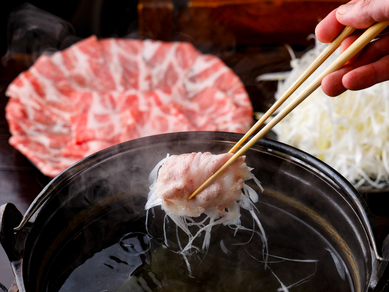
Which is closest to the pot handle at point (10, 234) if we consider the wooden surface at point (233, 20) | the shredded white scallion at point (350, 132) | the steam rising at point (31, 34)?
the shredded white scallion at point (350, 132)

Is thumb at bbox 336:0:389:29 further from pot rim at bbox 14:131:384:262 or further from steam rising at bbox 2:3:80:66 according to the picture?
steam rising at bbox 2:3:80:66

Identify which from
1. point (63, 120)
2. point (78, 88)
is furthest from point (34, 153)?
point (78, 88)

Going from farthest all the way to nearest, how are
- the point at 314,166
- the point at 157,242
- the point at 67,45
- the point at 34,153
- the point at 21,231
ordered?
the point at 67,45 < the point at 34,153 < the point at 157,242 < the point at 314,166 < the point at 21,231

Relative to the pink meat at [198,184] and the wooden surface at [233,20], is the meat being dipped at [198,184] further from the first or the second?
the wooden surface at [233,20]

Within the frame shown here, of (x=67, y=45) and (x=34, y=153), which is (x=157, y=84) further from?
(x=34, y=153)

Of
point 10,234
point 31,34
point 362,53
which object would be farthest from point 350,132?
point 31,34

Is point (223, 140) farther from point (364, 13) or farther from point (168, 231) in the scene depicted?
point (364, 13)
